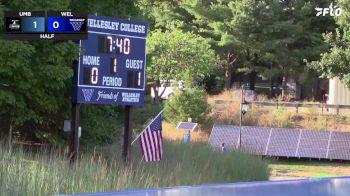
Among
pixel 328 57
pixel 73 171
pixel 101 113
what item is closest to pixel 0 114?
pixel 101 113

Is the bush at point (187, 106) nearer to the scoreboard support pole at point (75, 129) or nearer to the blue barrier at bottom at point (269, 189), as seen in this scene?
the scoreboard support pole at point (75, 129)

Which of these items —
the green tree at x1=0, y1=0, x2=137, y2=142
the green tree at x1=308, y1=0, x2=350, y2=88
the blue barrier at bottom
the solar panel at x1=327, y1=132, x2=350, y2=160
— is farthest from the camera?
the solar panel at x1=327, y1=132, x2=350, y2=160

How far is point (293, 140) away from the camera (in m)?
40.7

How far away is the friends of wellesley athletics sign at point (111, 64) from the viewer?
14.9 m

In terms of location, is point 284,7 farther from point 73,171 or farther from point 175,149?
point 73,171

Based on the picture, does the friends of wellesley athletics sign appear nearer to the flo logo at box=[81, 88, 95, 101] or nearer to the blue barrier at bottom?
the flo logo at box=[81, 88, 95, 101]

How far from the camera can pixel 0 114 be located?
617 inches

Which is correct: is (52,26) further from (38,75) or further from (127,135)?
(127,135)

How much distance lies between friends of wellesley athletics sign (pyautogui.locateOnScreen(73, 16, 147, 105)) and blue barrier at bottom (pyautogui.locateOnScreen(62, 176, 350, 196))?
7.04 meters

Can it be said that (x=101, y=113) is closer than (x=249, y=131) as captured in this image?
Yes

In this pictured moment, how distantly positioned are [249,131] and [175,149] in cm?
2157

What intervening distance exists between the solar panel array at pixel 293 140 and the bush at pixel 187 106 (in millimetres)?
3661

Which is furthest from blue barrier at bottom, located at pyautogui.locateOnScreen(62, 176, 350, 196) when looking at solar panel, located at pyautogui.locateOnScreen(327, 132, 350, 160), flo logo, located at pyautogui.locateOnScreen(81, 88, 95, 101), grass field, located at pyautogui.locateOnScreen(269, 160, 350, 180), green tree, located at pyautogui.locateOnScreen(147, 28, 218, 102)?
green tree, located at pyautogui.locateOnScreen(147, 28, 218, 102)

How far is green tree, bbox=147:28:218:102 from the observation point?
Answer: 47594 mm
